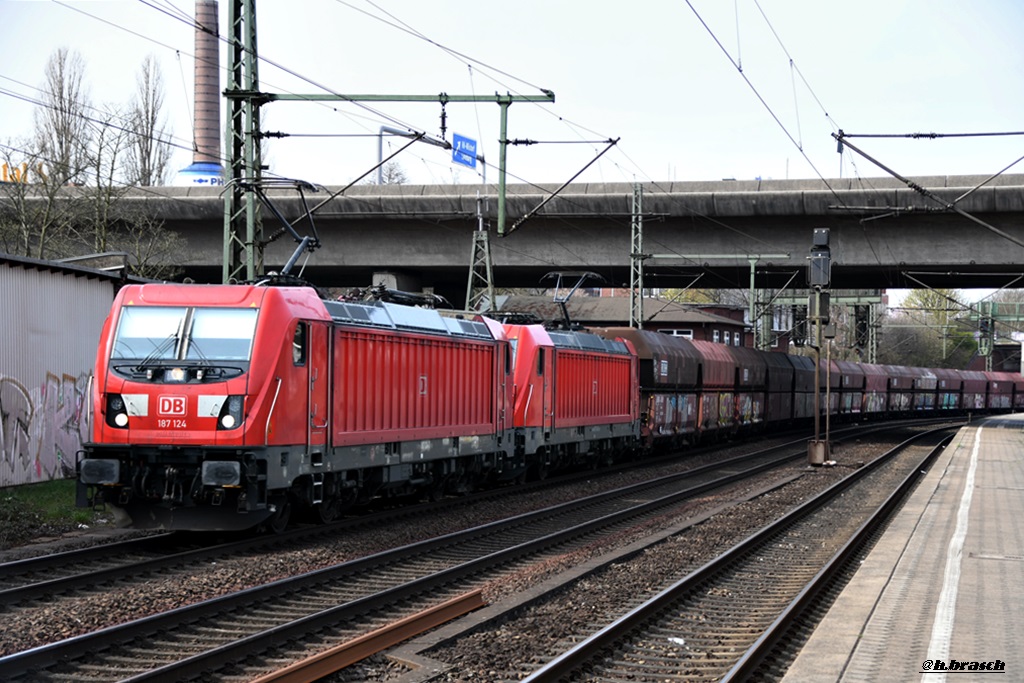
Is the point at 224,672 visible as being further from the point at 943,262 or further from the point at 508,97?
the point at 943,262

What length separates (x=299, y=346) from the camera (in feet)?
45.8

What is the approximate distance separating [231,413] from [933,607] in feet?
25.3

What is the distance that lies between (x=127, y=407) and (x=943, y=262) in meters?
29.8

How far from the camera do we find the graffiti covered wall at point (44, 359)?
Result: 18.0m

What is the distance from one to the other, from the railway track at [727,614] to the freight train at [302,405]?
201 inches

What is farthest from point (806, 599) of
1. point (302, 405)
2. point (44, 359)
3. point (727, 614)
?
point (44, 359)

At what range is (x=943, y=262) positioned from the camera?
3650 cm

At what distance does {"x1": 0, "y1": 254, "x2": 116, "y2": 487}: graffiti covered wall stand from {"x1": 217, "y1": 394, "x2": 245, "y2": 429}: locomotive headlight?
646 cm

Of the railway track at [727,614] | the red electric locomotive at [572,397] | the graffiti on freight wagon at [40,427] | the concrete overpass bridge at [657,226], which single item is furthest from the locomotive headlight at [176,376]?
the concrete overpass bridge at [657,226]

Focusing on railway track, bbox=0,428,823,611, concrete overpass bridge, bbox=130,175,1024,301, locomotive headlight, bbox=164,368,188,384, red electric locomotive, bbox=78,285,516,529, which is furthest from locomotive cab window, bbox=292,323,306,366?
concrete overpass bridge, bbox=130,175,1024,301

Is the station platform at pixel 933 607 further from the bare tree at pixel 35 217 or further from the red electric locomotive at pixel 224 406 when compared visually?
the bare tree at pixel 35 217

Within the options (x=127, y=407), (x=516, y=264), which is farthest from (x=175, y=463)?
(x=516, y=264)

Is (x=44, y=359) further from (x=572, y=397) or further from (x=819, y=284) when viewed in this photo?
(x=819, y=284)

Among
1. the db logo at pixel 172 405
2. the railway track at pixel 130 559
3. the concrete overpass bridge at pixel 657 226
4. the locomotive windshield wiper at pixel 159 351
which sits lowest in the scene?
the railway track at pixel 130 559
